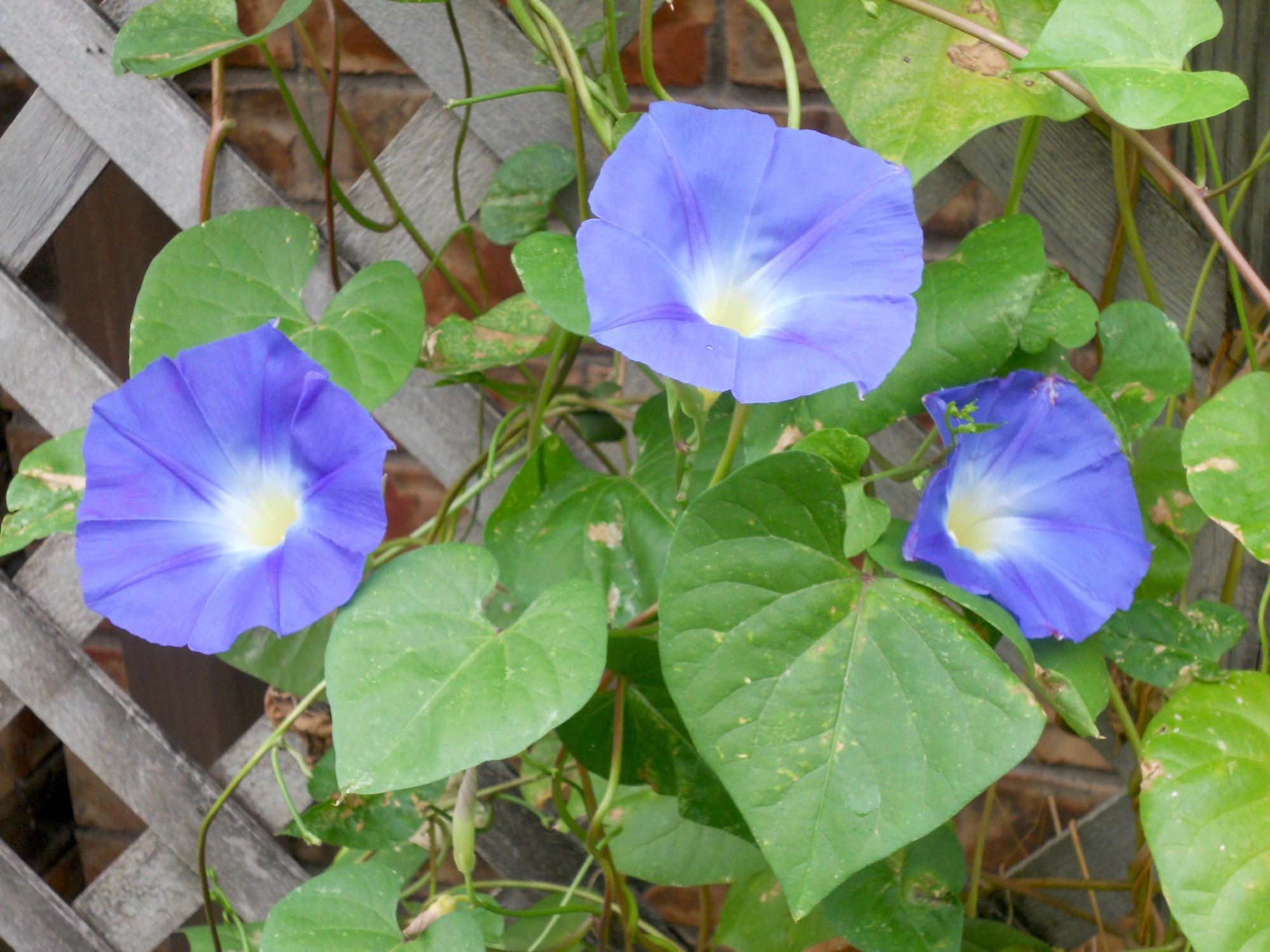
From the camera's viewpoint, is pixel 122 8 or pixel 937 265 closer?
pixel 937 265

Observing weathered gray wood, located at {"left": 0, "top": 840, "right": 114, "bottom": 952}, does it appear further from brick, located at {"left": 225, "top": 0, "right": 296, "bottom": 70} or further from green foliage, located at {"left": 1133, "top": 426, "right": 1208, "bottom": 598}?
green foliage, located at {"left": 1133, "top": 426, "right": 1208, "bottom": 598}

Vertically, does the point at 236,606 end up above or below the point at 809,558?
above

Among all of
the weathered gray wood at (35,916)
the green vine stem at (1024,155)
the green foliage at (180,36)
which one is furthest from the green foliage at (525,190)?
the weathered gray wood at (35,916)

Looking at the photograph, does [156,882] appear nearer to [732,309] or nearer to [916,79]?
[732,309]

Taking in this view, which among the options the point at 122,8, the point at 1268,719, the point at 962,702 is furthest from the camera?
the point at 122,8

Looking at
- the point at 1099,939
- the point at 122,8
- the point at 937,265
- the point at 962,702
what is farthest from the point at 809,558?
the point at 122,8

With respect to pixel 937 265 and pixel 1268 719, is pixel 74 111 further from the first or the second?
pixel 1268 719
